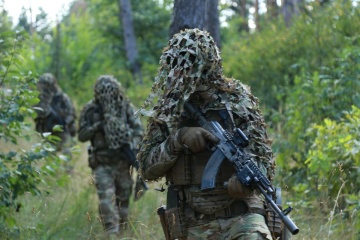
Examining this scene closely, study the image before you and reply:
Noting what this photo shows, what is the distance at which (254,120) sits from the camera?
5723mm

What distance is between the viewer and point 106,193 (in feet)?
32.0

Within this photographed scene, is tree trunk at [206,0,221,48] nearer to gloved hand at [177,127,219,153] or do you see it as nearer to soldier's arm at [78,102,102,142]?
soldier's arm at [78,102,102,142]

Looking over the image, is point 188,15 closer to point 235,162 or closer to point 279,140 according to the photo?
point 279,140

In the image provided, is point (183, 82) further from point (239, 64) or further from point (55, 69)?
point (55, 69)

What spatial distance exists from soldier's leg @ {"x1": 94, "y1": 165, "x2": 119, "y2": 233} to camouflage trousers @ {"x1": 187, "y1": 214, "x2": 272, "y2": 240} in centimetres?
392

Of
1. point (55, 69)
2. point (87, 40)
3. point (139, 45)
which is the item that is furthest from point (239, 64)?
point (87, 40)

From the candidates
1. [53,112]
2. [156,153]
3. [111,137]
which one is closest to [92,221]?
[111,137]

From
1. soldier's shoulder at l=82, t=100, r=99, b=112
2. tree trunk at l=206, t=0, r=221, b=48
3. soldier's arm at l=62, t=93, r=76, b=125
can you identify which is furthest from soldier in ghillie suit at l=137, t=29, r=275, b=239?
soldier's arm at l=62, t=93, r=76, b=125

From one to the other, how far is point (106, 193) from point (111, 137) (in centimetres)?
67

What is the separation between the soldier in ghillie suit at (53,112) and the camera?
15078 mm

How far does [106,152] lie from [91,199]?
3.55 ft

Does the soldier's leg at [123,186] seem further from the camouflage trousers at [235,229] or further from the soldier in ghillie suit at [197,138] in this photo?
the camouflage trousers at [235,229]

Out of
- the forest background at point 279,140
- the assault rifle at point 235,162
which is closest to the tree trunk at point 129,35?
the forest background at point 279,140

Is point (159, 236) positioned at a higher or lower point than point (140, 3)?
lower
